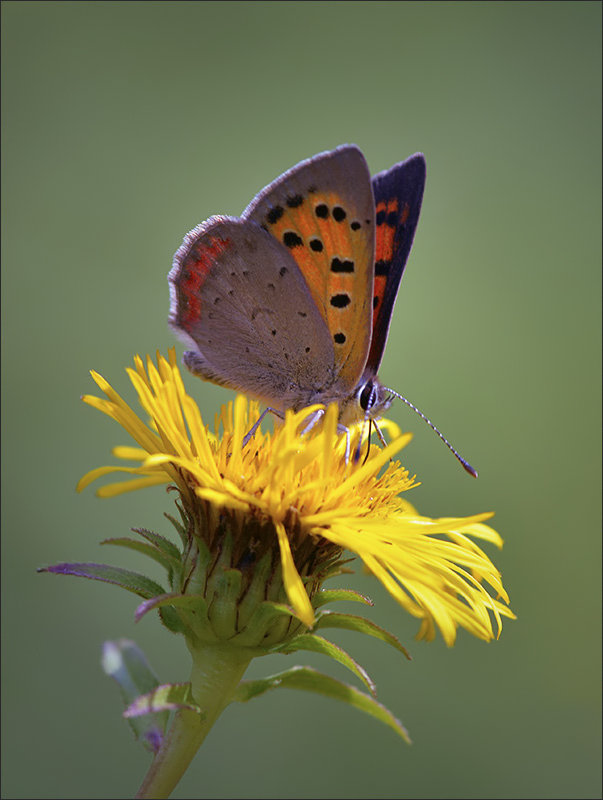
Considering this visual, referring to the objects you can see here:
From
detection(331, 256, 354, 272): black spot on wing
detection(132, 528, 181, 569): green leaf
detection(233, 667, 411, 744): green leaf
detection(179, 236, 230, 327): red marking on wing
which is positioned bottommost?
detection(233, 667, 411, 744): green leaf

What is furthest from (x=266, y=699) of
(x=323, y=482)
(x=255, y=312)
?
(x=323, y=482)

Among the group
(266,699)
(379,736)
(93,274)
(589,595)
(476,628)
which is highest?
(93,274)

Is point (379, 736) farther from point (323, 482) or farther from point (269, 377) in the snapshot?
point (323, 482)

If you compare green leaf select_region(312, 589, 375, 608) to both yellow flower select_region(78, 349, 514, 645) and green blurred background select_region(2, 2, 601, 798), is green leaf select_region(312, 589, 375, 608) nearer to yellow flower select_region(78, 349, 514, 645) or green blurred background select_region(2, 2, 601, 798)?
yellow flower select_region(78, 349, 514, 645)

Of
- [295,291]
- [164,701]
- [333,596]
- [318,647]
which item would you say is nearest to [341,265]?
[295,291]

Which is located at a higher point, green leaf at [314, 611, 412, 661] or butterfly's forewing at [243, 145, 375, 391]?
butterfly's forewing at [243, 145, 375, 391]

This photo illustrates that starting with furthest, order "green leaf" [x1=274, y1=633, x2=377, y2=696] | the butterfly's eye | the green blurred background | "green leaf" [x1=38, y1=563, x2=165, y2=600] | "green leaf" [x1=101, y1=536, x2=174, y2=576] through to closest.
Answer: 1. the green blurred background
2. the butterfly's eye
3. "green leaf" [x1=101, y1=536, x2=174, y2=576]
4. "green leaf" [x1=274, y1=633, x2=377, y2=696]
5. "green leaf" [x1=38, y1=563, x2=165, y2=600]

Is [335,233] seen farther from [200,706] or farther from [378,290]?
[200,706]

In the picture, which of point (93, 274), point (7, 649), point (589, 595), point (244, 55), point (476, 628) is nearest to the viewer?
point (476, 628)

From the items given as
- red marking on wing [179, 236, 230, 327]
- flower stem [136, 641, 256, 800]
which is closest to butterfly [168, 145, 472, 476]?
red marking on wing [179, 236, 230, 327]
